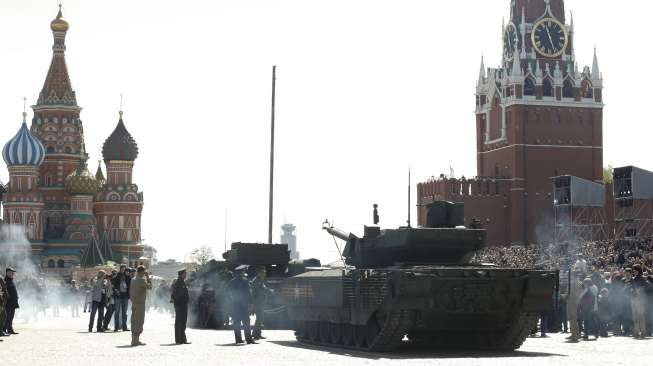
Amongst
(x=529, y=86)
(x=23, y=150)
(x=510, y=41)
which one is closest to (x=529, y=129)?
(x=529, y=86)

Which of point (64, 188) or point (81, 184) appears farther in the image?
point (64, 188)

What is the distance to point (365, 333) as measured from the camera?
74.4ft

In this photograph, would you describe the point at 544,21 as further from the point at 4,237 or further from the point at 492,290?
the point at 492,290

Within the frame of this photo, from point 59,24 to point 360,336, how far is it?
4090 inches

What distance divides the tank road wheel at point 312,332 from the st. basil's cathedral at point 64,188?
3539 inches

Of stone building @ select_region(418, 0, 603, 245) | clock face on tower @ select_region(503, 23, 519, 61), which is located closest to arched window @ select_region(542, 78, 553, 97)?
stone building @ select_region(418, 0, 603, 245)

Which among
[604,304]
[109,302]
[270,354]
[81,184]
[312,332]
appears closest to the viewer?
[270,354]

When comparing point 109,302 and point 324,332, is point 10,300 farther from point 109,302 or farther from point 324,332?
point 324,332

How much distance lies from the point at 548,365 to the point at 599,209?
80950 millimetres

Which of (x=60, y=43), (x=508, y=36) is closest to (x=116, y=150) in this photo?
(x=60, y=43)

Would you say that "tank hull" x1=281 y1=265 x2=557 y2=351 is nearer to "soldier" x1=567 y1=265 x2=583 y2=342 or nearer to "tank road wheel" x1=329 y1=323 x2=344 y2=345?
"tank road wheel" x1=329 y1=323 x2=344 y2=345

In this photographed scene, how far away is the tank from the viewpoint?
3369 centimetres

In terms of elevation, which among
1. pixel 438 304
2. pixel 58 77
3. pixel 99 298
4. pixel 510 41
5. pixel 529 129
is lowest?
pixel 99 298

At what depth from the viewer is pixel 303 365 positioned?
18672 mm
